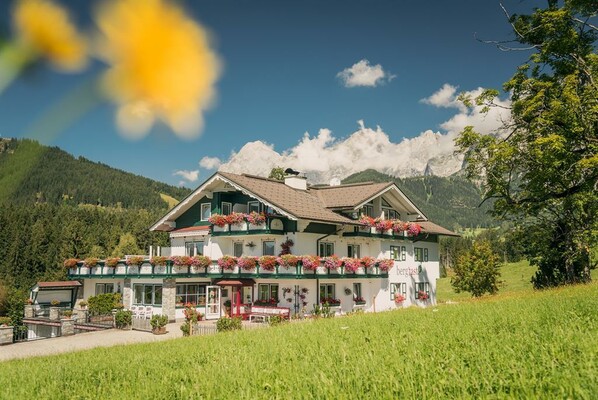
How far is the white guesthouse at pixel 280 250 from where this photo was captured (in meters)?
36.3

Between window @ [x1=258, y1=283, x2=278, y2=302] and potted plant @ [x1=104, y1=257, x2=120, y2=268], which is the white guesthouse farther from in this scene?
potted plant @ [x1=104, y1=257, x2=120, y2=268]

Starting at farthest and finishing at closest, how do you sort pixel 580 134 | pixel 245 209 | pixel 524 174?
pixel 245 209
pixel 524 174
pixel 580 134

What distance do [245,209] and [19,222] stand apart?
5930 cm

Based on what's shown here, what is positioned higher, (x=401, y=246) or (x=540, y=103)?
(x=540, y=103)

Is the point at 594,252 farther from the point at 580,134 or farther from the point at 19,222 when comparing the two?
the point at 19,222

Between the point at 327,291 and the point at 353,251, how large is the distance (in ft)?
17.0

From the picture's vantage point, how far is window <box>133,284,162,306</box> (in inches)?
1607

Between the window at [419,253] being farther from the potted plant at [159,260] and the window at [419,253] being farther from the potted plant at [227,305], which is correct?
the potted plant at [159,260]

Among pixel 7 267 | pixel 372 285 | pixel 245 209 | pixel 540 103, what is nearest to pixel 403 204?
pixel 372 285

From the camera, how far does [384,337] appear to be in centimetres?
1192

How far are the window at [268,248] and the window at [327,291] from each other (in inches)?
177

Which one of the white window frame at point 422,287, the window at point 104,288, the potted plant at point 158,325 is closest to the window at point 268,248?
the potted plant at point 158,325

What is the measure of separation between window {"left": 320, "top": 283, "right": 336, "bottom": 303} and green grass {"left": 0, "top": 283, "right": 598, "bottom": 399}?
22844mm

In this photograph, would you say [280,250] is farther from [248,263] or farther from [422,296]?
[422,296]
